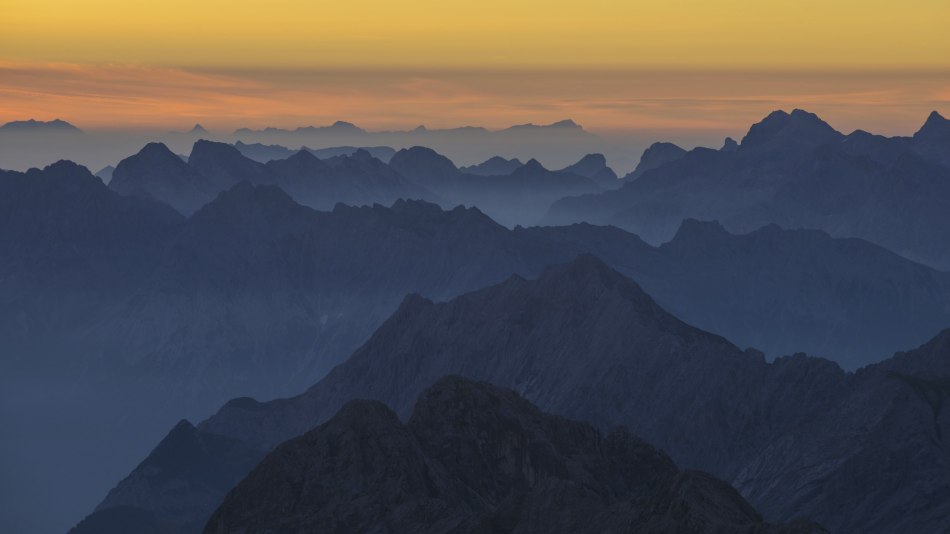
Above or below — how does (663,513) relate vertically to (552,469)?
above

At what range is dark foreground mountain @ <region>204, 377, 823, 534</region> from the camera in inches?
5620

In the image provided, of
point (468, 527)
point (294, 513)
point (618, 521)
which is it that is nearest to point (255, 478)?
point (294, 513)

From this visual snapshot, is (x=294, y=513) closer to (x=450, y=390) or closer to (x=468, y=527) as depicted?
(x=468, y=527)

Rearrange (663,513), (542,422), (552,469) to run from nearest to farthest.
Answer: (663,513), (552,469), (542,422)

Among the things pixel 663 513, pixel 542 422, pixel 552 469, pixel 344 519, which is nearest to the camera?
pixel 663 513

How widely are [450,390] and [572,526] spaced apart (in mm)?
42573

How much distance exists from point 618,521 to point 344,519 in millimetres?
25364

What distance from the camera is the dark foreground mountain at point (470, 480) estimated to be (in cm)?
14275

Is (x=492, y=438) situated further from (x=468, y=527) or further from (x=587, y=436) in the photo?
(x=468, y=527)

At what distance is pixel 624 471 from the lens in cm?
18588

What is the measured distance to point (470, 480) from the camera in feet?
572

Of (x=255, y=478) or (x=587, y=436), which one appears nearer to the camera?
(x=255, y=478)

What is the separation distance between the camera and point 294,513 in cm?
15762

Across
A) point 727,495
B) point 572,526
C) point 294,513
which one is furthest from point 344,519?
point 727,495
